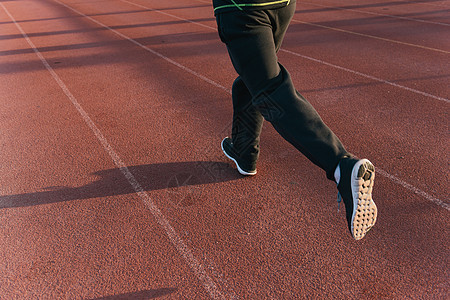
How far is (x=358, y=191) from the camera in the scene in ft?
7.13

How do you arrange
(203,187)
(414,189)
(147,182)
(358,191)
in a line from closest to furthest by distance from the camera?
(358,191), (414,189), (203,187), (147,182)

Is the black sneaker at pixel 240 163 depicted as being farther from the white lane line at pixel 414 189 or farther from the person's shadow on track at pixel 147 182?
the white lane line at pixel 414 189

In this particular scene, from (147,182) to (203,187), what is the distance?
22.4 inches

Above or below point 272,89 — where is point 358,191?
below

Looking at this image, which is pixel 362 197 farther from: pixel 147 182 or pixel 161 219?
pixel 147 182

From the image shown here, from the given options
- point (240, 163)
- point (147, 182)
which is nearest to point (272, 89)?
point (240, 163)

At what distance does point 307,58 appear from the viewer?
24.9 ft

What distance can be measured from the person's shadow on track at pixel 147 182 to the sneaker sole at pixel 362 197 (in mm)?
1500

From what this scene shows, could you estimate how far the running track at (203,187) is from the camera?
8.18 feet

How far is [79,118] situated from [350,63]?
4.90m

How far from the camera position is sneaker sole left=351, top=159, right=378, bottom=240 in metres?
2.11

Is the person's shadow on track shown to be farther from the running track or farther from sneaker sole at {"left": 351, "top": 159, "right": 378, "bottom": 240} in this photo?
sneaker sole at {"left": 351, "top": 159, "right": 378, "bottom": 240}

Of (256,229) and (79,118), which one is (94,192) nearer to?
(256,229)

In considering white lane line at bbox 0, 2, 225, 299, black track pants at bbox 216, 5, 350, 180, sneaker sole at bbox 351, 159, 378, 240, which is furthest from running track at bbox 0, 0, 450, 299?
black track pants at bbox 216, 5, 350, 180
